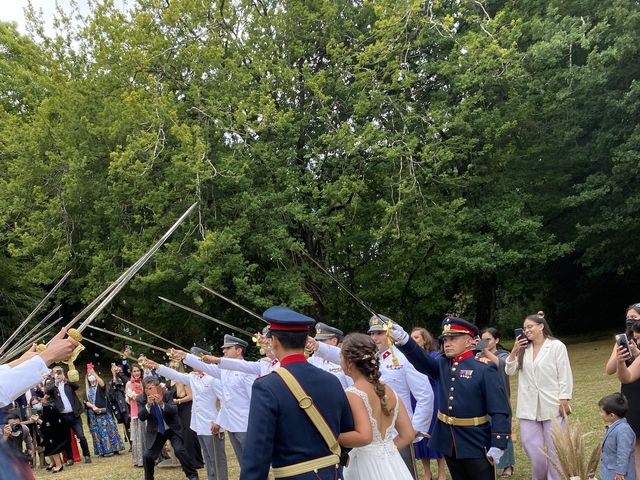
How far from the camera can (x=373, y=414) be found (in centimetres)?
436

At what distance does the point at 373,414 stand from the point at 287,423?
932 mm

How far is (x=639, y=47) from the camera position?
900 inches

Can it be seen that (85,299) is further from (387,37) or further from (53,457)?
(387,37)

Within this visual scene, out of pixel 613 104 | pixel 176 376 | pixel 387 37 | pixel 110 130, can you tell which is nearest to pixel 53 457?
pixel 176 376

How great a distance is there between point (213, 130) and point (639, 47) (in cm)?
1496

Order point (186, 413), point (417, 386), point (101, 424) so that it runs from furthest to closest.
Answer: point (101, 424), point (186, 413), point (417, 386)

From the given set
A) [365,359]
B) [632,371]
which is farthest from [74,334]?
[632,371]

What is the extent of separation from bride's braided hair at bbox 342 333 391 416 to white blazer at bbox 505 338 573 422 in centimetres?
297

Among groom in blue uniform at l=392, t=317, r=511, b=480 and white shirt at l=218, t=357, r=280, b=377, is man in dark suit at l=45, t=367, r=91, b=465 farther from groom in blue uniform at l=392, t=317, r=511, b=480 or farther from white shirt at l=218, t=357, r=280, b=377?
groom in blue uniform at l=392, t=317, r=511, b=480

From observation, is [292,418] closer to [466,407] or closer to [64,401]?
[466,407]

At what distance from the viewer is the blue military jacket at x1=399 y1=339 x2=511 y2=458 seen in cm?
528

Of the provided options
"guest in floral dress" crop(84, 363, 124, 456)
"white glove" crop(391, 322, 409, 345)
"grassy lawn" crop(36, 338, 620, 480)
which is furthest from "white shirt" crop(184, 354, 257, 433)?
"guest in floral dress" crop(84, 363, 124, 456)

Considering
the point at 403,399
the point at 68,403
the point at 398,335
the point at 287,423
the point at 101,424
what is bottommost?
the point at 101,424

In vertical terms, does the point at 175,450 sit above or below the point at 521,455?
above
